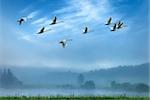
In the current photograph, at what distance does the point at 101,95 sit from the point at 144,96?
3.89 feet

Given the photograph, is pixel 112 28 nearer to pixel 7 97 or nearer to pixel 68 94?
pixel 68 94

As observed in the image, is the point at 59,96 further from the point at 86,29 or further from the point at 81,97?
the point at 86,29

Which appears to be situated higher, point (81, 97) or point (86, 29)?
point (86, 29)

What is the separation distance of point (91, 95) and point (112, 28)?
7.27ft

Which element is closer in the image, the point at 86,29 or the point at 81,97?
the point at 81,97

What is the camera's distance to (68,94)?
677 inches

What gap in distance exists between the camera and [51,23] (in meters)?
17.9

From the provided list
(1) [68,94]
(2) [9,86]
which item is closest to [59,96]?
(1) [68,94]

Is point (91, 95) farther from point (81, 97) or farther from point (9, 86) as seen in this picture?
point (9, 86)

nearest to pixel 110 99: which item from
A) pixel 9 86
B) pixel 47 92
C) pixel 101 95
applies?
pixel 101 95

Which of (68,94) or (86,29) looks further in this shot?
(86,29)

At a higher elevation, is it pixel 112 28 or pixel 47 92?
pixel 112 28

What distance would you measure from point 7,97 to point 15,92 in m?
0.45

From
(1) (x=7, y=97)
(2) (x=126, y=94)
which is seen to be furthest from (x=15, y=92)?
(2) (x=126, y=94)
